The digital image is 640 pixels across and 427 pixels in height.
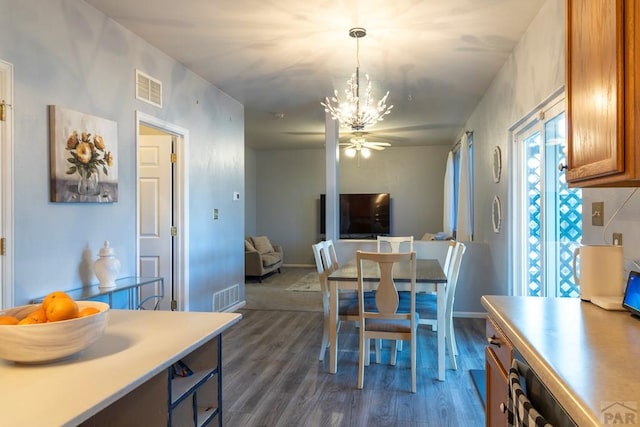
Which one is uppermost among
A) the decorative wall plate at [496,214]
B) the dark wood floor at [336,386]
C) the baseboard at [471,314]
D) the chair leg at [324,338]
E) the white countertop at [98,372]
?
the decorative wall plate at [496,214]

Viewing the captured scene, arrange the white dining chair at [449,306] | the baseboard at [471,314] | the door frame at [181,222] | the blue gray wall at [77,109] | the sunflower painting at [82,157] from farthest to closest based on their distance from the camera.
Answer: the baseboard at [471,314], the door frame at [181,222], the white dining chair at [449,306], the sunflower painting at [82,157], the blue gray wall at [77,109]

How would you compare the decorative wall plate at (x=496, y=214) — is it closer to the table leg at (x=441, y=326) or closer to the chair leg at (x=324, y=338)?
the table leg at (x=441, y=326)

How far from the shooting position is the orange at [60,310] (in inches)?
43.3

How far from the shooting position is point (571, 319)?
1.45 meters

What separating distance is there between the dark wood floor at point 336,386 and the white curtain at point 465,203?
7.26ft

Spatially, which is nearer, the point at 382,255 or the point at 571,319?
the point at 571,319

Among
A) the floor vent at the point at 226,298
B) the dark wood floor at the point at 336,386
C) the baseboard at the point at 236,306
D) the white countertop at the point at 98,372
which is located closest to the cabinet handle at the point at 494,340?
the white countertop at the point at 98,372

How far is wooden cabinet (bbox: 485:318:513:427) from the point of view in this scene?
1.44m

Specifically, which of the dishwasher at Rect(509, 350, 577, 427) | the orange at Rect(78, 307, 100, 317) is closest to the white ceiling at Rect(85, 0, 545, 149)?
the orange at Rect(78, 307, 100, 317)

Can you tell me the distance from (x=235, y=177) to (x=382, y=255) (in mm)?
3060

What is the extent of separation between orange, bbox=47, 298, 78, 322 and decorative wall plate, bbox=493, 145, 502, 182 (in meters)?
4.06

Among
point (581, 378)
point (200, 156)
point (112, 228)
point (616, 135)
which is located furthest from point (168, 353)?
point (200, 156)

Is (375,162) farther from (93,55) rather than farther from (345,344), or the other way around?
(93,55)

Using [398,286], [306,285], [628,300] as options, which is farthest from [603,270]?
[306,285]
